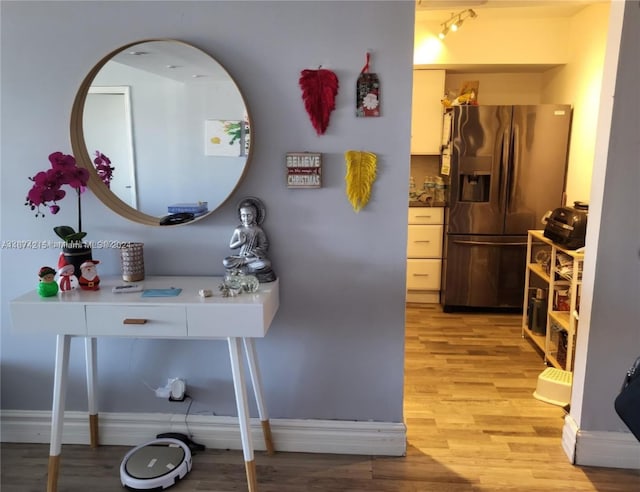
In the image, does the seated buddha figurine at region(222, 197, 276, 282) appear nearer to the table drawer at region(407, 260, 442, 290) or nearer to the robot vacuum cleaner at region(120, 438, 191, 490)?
the robot vacuum cleaner at region(120, 438, 191, 490)

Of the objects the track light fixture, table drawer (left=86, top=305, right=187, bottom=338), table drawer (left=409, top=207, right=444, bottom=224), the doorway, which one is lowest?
table drawer (left=86, top=305, right=187, bottom=338)

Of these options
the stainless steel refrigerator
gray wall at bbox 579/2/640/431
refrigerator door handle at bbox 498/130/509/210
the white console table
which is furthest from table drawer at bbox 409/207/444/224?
the white console table

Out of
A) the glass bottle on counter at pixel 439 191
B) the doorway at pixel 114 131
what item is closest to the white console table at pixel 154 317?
the doorway at pixel 114 131

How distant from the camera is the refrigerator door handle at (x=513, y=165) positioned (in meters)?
3.79

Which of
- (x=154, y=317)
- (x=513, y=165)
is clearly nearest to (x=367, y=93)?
(x=154, y=317)

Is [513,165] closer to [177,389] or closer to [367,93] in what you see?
[367,93]

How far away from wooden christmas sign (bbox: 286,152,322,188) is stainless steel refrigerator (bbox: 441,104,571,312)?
222 cm

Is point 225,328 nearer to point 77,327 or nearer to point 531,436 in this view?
point 77,327

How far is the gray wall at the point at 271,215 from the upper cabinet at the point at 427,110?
91.6 inches

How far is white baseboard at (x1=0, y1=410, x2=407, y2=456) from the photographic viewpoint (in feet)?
6.91

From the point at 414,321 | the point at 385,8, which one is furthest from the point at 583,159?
the point at 385,8

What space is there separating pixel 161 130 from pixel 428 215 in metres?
2.62

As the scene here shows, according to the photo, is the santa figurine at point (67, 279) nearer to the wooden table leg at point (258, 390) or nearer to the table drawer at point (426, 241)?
the wooden table leg at point (258, 390)

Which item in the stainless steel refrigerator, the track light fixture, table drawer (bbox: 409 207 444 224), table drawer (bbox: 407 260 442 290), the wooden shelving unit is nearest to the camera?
the wooden shelving unit
